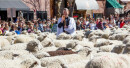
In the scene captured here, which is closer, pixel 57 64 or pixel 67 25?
pixel 57 64

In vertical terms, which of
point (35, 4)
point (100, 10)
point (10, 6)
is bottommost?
point (100, 10)

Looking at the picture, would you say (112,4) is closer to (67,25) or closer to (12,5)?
(12,5)

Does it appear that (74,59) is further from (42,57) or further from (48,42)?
(48,42)

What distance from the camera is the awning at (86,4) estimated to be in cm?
3478

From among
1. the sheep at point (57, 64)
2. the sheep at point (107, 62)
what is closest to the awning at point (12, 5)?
the sheep at point (57, 64)

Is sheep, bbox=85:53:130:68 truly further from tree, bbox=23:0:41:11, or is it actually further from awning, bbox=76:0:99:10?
awning, bbox=76:0:99:10

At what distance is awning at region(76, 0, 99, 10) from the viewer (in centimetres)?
3478

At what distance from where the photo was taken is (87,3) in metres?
35.7

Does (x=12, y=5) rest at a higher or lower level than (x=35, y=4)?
higher

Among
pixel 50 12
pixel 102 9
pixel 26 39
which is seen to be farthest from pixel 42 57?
pixel 102 9

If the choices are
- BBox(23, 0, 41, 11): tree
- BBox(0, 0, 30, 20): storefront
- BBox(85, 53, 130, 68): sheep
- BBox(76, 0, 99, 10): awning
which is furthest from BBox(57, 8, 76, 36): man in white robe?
BBox(76, 0, 99, 10): awning

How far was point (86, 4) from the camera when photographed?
116 feet

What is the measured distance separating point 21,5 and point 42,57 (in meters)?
22.4

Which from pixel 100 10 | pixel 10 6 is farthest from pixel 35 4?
pixel 100 10
